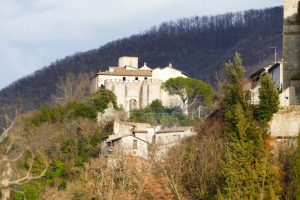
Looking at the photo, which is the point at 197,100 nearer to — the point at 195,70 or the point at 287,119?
the point at 287,119

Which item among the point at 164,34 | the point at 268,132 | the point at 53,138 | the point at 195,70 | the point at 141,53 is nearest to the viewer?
the point at 268,132

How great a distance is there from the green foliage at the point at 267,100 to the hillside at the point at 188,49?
87516mm

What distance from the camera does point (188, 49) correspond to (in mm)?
154000

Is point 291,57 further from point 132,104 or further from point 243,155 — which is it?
point 132,104

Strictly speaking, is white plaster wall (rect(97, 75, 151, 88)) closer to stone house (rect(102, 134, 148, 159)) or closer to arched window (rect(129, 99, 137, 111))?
arched window (rect(129, 99, 137, 111))

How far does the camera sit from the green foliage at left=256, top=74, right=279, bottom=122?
32.0m

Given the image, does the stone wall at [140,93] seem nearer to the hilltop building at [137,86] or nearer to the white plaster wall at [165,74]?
the hilltop building at [137,86]

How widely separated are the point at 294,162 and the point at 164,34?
13886 centimetres

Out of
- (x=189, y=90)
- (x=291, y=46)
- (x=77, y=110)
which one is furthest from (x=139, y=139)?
(x=189, y=90)

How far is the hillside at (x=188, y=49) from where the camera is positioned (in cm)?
13275

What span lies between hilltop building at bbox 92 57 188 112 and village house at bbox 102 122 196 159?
1435 centimetres

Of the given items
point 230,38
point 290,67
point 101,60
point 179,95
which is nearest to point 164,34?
point 230,38

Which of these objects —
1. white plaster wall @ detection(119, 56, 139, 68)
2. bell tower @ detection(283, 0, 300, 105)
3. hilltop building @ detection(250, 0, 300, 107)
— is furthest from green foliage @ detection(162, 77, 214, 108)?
bell tower @ detection(283, 0, 300, 105)

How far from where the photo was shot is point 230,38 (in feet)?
525
